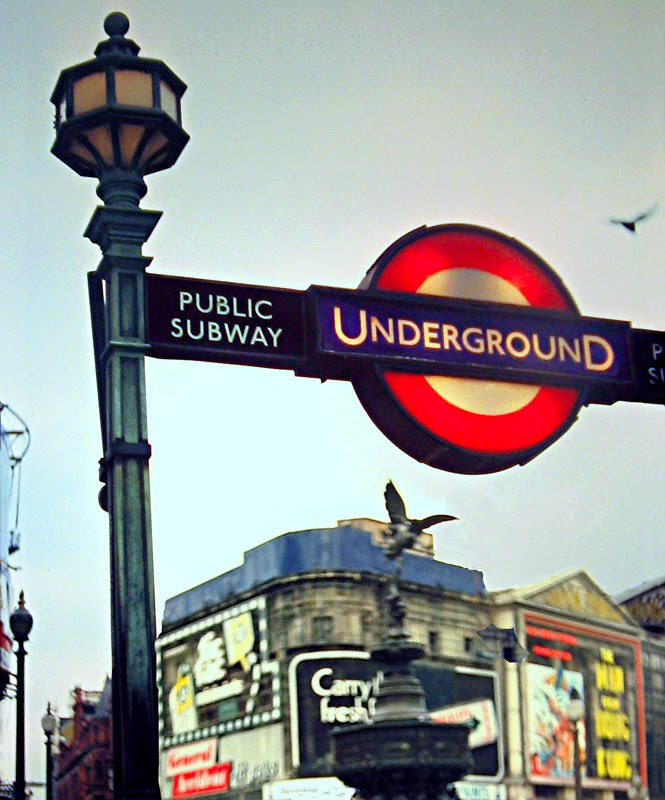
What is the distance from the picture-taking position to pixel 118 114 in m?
6.83

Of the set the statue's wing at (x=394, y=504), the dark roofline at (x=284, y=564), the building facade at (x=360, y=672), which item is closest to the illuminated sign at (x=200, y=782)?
the building facade at (x=360, y=672)

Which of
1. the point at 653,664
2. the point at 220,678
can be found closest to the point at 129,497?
the point at 653,664

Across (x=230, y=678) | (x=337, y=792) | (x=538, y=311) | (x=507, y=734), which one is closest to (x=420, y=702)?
(x=538, y=311)

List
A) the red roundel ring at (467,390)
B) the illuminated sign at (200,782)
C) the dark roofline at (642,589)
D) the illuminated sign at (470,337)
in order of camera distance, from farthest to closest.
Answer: the illuminated sign at (200,782), the dark roofline at (642,589), the red roundel ring at (467,390), the illuminated sign at (470,337)

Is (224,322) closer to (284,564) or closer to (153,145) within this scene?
(153,145)

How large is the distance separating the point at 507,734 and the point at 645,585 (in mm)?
18762

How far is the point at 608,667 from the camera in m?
12.6

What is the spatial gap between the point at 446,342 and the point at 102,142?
2100 mm

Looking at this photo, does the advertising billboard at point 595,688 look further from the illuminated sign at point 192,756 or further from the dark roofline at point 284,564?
the illuminated sign at point 192,756

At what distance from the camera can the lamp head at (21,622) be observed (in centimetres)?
1274

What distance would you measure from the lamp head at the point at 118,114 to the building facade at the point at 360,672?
2.43m

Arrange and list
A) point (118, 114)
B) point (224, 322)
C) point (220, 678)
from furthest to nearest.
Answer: point (220, 678)
point (224, 322)
point (118, 114)

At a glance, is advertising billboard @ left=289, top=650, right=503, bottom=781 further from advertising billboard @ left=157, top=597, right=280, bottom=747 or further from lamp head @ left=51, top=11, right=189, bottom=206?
lamp head @ left=51, top=11, right=189, bottom=206

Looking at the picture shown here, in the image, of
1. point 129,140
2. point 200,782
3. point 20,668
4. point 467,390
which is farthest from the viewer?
point 200,782
